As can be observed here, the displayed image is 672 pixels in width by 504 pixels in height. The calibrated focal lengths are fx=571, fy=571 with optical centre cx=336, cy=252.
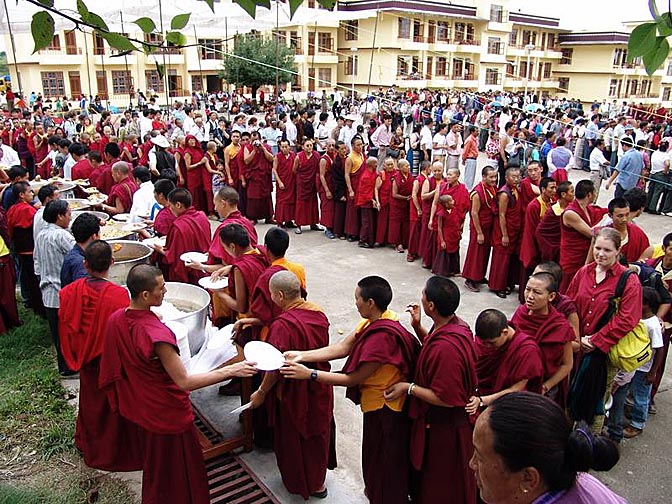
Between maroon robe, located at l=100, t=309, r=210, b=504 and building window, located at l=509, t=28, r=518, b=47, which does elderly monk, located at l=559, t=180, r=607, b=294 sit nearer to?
maroon robe, located at l=100, t=309, r=210, b=504

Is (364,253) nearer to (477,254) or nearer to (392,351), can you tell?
(477,254)

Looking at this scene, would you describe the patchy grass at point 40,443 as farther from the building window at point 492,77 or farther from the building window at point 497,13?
the building window at point 497,13

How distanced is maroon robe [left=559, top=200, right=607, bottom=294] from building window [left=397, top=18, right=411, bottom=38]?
32.6 meters

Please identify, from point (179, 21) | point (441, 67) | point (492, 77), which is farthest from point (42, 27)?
point (492, 77)

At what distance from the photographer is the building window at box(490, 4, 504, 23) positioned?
3925cm

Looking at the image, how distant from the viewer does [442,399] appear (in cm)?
275

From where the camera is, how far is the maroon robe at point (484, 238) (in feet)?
21.7

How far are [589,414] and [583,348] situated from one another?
47 centimetres

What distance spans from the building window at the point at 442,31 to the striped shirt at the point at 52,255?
36.3 metres

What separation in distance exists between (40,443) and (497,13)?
4214cm

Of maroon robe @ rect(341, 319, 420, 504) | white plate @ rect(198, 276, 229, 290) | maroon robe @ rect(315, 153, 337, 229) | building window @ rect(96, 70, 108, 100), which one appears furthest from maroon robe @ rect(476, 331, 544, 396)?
building window @ rect(96, 70, 108, 100)

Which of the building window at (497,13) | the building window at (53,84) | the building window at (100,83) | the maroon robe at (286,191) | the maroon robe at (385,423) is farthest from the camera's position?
the building window at (497,13)

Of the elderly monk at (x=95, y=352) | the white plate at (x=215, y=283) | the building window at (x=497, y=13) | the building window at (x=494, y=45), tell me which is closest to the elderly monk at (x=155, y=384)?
the elderly monk at (x=95, y=352)

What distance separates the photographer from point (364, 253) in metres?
8.48
